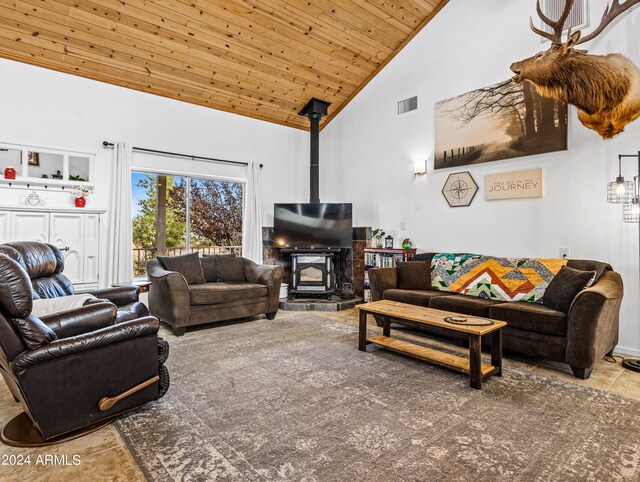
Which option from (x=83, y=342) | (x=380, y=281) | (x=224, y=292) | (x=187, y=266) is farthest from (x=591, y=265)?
(x=187, y=266)

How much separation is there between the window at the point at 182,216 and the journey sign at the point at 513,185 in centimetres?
380

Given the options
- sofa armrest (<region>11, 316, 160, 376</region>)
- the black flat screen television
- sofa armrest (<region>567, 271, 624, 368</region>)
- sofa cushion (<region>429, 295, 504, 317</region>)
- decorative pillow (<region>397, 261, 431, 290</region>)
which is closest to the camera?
sofa armrest (<region>11, 316, 160, 376</region>)

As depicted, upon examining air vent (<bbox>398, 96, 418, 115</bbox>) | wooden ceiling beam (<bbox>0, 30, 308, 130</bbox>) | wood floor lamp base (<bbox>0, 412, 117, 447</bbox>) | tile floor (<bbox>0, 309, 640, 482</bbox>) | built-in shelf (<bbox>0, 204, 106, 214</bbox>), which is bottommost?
tile floor (<bbox>0, 309, 640, 482</bbox>)

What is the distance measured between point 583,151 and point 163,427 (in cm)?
435

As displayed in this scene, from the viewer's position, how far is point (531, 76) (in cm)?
337

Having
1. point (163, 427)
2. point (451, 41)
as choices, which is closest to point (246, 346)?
point (163, 427)

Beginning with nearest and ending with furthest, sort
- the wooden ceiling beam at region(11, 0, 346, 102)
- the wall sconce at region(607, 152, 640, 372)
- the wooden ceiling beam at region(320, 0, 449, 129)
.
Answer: the wall sconce at region(607, 152, 640, 372) → the wooden ceiling beam at region(11, 0, 346, 102) → the wooden ceiling beam at region(320, 0, 449, 129)

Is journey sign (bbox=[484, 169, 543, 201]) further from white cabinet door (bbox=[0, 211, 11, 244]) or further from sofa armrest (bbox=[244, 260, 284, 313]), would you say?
white cabinet door (bbox=[0, 211, 11, 244])

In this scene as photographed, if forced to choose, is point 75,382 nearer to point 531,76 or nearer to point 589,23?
point 531,76

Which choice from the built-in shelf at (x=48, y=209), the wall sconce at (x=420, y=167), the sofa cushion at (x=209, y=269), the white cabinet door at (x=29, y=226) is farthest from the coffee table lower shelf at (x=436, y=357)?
the white cabinet door at (x=29, y=226)

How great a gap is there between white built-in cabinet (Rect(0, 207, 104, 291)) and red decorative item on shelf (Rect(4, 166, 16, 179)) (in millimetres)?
435

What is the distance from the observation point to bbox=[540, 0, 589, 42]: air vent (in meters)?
3.68

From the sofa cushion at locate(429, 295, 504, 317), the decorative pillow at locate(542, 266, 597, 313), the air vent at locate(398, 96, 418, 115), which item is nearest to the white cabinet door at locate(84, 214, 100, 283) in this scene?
the sofa cushion at locate(429, 295, 504, 317)

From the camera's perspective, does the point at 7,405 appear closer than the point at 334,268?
Yes
